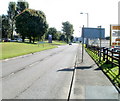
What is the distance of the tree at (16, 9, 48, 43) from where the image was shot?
70.0m

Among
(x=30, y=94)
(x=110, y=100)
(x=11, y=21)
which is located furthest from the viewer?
(x=11, y=21)

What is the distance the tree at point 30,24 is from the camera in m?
70.0

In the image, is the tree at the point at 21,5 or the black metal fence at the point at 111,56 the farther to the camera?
the tree at the point at 21,5

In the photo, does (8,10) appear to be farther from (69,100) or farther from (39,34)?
(69,100)

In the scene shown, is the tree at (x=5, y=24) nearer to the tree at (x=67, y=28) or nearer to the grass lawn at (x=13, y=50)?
the grass lawn at (x=13, y=50)

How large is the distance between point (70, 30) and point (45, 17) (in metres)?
75.3

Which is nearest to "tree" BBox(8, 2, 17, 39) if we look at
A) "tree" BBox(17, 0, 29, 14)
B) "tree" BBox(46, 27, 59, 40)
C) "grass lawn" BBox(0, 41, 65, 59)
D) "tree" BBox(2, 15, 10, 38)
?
"tree" BBox(17, 0, 29, 14)

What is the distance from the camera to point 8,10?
8306 cm

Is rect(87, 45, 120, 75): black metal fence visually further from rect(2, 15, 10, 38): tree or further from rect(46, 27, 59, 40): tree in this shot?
rect(46, 27, 59, 40): tree

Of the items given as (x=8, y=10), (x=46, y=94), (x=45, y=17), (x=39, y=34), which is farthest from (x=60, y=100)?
(x=8, y=10)

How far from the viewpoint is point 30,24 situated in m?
70.1

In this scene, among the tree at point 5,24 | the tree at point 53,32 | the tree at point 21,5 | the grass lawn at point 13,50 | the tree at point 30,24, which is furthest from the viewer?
the tree at point 53,32

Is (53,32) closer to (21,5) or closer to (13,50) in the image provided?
(21,5)

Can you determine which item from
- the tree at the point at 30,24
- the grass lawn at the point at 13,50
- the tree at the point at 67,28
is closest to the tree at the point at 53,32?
the tree at the point at 67,28
